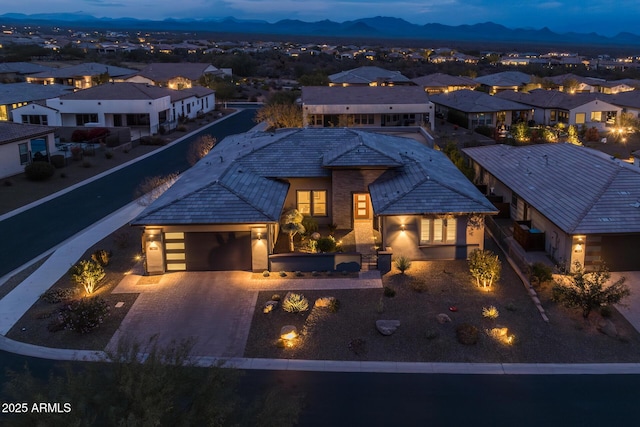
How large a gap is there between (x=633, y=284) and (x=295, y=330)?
13.1m

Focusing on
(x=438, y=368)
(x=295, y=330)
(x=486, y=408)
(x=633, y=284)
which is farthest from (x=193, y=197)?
(x=633, y=284)

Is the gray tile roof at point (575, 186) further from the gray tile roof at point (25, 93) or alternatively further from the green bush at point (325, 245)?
the gray tile roof at point (25, 93)

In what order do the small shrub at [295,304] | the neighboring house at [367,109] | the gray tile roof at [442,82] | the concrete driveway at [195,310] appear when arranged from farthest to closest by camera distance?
the gray tile roof at [442,82] → the neighboring house at [367,109] → the small shrub at [295,304] → the concrete driveway at [195,310]

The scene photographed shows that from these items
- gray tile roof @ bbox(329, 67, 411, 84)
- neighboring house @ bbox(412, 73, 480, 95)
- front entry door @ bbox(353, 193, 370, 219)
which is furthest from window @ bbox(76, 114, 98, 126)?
neighboring house @ bbox(412, 73, 480, 95)

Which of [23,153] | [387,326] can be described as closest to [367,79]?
[23,153]

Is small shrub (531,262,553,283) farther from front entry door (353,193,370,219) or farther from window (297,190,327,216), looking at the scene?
window (297,190,327,216)

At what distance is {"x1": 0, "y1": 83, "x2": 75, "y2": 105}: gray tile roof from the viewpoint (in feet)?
→ 204

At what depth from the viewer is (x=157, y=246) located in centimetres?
2236

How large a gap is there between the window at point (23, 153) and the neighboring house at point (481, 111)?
4210 cm

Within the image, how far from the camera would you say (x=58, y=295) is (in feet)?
67.1

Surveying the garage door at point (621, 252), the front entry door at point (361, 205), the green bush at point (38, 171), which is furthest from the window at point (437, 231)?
the green bush at point (38, 171)

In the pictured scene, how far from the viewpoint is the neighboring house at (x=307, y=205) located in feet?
73.7

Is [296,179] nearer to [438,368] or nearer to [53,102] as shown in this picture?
Answer: [438,368]

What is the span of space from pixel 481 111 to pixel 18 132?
4349 centimetres
